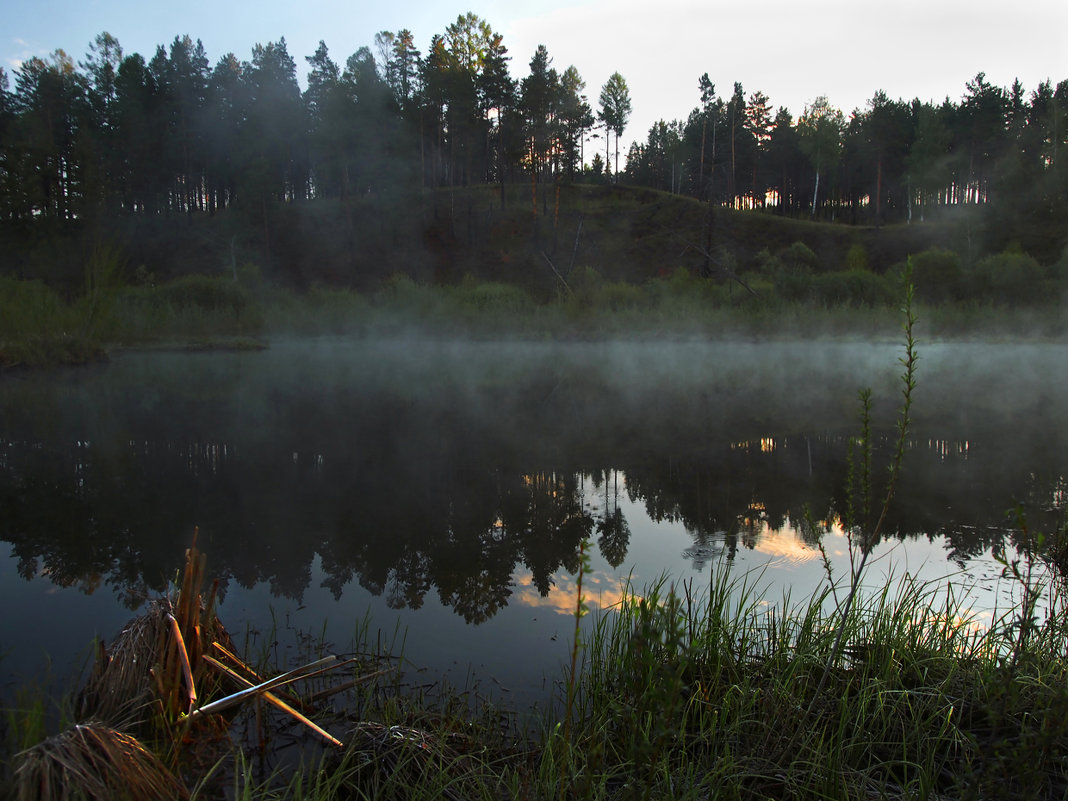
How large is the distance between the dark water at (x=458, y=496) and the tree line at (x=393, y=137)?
29444 millimetres

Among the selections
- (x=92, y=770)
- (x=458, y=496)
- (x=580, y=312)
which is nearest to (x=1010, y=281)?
(x=580, y=312)

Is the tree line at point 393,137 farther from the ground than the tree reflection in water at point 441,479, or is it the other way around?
the tree line at point 393,137

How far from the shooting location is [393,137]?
4025 centimetres

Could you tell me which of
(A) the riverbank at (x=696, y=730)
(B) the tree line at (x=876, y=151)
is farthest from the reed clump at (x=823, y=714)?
(B) the tree line at (x=876, y=151)

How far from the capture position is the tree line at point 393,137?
1447 inches

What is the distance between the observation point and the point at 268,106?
42.5 metres

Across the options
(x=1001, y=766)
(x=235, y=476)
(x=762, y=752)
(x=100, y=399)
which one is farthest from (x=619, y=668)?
(x=100, y=399)

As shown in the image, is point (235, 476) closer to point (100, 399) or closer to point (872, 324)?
point (100, 399)

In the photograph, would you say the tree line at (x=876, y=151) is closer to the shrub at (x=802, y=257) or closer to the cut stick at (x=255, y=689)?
the shrub at (x=802, y=257)

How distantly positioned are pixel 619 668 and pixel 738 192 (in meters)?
54.3

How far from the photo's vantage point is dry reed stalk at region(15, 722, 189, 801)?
1.57 meters

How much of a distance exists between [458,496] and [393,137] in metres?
38.9

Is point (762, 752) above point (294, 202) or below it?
below

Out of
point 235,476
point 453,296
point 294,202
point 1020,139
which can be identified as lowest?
point 235,476
